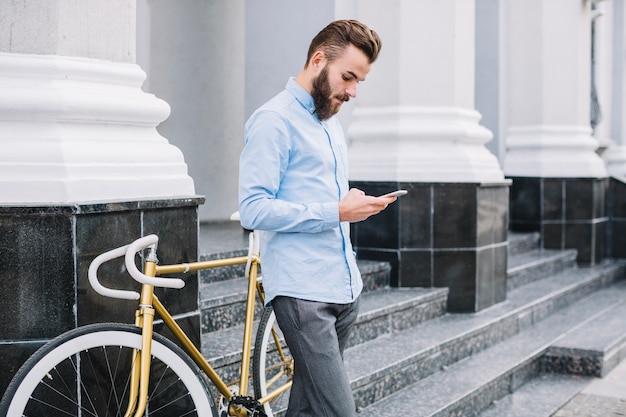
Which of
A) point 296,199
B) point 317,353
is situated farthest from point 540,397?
point 296,199

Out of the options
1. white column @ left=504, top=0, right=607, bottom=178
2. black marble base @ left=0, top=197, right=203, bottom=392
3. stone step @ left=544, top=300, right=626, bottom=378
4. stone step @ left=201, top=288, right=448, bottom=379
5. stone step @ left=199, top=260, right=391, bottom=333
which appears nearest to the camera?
black marble base @ left=0, top=197, right=203, bottom=392

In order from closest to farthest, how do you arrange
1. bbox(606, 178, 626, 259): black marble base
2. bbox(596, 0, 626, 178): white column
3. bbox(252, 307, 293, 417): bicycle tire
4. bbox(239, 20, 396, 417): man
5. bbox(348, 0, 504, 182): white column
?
bbox(239, 20, 396, 417): man, bbox(252, 307, 293, 417): bicycle tire, bbox(348, 0, 504, 182): white column, bbox(606, 178, 626, 259): black marble base, bbox(596, 0, 626, 178): white column

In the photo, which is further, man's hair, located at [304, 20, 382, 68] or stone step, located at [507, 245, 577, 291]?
stone step, located at [507, 245, 577, 291]

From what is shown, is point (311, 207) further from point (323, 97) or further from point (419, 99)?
point (419, 99)

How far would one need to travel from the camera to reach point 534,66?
9078 mm

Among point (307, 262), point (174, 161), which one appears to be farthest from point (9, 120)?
point (307, 262)

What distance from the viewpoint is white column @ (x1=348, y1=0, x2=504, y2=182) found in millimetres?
6098

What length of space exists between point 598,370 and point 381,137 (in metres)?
2.21

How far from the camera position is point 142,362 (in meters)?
2.58

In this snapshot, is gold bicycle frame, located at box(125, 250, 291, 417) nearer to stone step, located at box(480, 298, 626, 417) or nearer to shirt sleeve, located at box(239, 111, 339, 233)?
shirt sleeve, located at box(239, 111, 339, 233)

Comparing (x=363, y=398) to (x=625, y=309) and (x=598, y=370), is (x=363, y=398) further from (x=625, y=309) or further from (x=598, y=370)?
(x=625, y=309)

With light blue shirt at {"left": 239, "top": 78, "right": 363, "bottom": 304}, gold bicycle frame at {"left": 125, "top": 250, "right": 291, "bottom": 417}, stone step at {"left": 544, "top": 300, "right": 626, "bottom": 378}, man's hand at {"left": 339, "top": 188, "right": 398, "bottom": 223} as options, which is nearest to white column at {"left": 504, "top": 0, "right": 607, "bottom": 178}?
stone step at {"left": 544, "top": 300, "right": 626, "bottom": 378}

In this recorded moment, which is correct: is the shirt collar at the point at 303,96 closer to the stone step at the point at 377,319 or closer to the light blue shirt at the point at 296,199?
the light blue shirt at the point at 296,199

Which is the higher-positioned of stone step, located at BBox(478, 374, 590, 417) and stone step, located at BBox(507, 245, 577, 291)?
stone step, located at BBox(507, 245, 577, 291)
